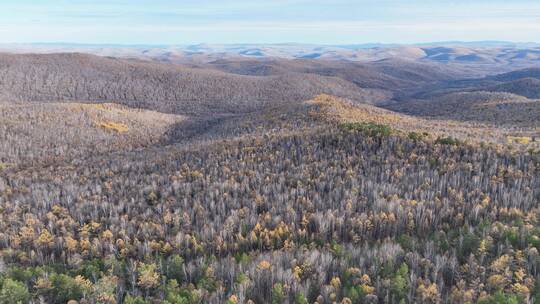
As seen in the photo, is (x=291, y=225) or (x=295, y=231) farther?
(x=291, y=225)

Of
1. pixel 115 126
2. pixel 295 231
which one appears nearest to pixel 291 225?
pixel 295 231

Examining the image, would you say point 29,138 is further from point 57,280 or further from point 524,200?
point 524,200

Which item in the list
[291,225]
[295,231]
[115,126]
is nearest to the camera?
[295,231]

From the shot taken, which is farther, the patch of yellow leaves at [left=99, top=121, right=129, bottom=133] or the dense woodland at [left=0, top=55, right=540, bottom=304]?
the patch of yellow leaves at [left=99, top=121, right=129, bottom=133]

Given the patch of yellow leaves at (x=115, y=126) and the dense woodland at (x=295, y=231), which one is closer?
the dense woodland at (x=295, y=231)

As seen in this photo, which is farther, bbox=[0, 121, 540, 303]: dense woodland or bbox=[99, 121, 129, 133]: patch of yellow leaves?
bbox=[99, 121, 129, 133]: patch of yellow leaves

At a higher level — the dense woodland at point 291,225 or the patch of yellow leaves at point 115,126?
the dense woodland at point 291,225

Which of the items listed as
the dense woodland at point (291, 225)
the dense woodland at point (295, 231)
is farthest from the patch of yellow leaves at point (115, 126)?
the dense woodland at point (295, 231)

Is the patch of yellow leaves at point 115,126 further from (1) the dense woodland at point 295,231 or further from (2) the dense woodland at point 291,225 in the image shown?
(1) the dense woodland at point 295,231

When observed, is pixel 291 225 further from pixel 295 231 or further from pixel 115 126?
pixel 115 126

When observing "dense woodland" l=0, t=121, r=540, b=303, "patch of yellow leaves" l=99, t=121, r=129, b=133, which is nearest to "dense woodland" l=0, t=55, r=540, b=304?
"dense woodland" l=0, t=121, r=540, b=303

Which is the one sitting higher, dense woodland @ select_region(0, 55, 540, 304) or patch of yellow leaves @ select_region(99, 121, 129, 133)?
dense woodland @ select_region(0, 55, 540, 304)

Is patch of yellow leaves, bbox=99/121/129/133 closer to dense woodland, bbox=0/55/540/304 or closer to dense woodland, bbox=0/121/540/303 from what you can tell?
dense woodland, bbox=0/55/540/304
